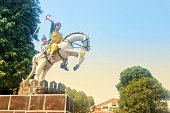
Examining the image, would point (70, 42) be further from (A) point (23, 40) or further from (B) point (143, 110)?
(B) point (143, 110)

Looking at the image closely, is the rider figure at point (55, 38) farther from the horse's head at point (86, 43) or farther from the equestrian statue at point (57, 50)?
the horse's head at point (86, 43)

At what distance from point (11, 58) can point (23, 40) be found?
1.35 m

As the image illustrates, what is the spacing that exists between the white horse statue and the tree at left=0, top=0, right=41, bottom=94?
6055 millimetres

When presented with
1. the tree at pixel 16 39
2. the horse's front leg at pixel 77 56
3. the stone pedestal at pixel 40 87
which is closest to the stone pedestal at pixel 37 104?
the stone pedestal at pixel 40 87

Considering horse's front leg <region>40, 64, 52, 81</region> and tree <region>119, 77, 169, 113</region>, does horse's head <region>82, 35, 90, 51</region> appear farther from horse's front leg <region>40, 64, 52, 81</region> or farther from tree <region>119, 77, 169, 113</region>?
tree <region>119, 77, 169, 113</region>

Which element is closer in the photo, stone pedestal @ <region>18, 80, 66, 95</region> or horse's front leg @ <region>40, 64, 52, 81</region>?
stone pedestal @ <region>18, 80, 66, 95</region>

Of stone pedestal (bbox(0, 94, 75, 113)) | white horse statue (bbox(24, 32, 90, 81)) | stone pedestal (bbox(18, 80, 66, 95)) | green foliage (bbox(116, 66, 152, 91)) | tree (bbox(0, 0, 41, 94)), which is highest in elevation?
green foliage (bbox(116, 66, 152, 91))

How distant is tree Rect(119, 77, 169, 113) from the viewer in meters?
35.5

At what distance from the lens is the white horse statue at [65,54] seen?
31.6 feet

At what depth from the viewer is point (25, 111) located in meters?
8.49

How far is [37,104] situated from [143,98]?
2882cm

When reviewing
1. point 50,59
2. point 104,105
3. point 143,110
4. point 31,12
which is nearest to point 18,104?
point 50,59

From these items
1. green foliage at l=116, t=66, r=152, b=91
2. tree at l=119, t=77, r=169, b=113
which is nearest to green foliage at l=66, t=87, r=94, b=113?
green foliage at l=116, t=66, r=152, b=91

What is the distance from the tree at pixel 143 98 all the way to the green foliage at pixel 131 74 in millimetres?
13798
